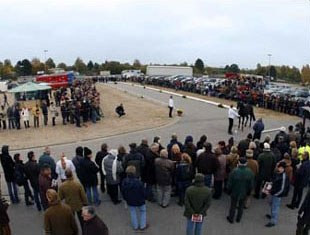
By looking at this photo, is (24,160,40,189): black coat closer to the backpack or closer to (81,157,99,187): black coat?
A: the backpack

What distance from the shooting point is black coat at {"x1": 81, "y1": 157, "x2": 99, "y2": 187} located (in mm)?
9148

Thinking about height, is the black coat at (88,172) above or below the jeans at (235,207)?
above

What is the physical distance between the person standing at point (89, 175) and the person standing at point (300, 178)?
15.9ft

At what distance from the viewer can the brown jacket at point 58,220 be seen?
20.3 ft

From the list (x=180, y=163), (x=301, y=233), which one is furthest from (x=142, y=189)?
(x=301, y=233)

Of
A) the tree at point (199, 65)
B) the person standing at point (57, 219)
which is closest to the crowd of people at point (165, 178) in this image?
the person standing at point (57, 219)

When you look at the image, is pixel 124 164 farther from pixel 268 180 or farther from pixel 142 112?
pixel 142 112

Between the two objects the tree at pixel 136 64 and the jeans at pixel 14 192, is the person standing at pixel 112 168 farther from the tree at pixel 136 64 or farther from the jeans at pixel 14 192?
the tree at pixel 136 64

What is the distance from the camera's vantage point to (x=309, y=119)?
23703mm

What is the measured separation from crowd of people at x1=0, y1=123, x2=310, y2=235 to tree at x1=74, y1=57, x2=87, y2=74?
117m

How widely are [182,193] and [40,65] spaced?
118 metres

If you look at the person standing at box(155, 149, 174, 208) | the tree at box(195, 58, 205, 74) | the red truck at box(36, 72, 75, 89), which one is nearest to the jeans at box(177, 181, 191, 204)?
the person standing at box(155, 149, 174, 208)

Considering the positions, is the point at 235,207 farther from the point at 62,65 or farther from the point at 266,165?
the point at 62,65

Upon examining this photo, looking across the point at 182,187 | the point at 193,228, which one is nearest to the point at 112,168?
the point at 182,187
